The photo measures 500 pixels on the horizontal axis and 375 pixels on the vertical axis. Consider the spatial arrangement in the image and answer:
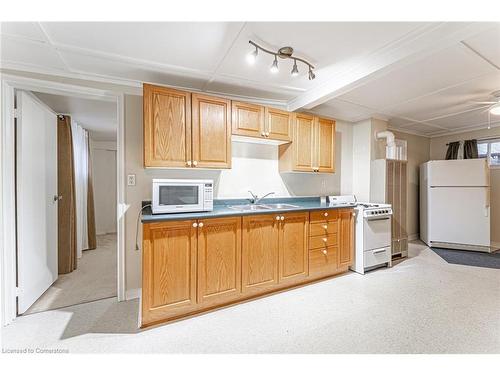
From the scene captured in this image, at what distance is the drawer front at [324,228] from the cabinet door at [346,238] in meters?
0.13

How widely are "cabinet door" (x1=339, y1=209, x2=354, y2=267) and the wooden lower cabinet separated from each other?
6 centimetres

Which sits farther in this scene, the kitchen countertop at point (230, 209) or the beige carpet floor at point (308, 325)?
the kitchen countertop at point (230, 209)

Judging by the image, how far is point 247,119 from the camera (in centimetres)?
262

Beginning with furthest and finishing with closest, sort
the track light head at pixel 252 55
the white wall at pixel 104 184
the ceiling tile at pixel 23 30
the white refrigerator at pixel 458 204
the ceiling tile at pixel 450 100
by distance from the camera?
the white wall at pixel 104 184 → the white refrigerator at pixel 458 204 → the ceiling tile at pixel 450 100 → the track light head at pixel 252 55 → the ceiling tile at pixel 23 30

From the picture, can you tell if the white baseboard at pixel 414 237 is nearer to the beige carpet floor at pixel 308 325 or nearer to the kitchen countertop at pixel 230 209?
the beige carpet floor at pixel 308 325

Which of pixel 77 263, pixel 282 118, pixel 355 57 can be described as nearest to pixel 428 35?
pixel 355 57

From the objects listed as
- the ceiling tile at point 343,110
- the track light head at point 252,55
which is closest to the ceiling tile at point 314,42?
the track light head at point 252,55

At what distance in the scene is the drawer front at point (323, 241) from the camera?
2717 millimetres

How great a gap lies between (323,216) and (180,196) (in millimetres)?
1721

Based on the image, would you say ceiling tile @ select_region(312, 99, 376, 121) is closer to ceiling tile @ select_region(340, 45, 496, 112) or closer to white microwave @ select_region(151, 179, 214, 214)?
ceiling tile @ select_region(340, 45, 496, 112)

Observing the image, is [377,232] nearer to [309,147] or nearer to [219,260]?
[309,147]

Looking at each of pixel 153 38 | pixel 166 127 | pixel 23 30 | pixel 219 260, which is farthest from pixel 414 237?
pixel 23 30
